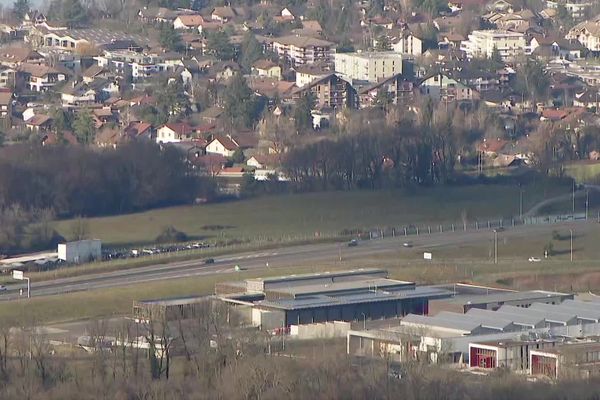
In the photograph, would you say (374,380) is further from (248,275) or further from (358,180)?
(358,180)

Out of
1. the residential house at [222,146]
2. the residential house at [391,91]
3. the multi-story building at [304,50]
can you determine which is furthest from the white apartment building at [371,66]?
the residential house at [222,146]

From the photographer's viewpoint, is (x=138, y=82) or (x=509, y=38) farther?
(x=509, y=38)

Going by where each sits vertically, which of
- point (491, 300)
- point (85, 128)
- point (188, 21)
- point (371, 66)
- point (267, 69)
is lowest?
point (491, 300)

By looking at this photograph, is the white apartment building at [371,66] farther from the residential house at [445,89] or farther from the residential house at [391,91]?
the residential house at [445,89]

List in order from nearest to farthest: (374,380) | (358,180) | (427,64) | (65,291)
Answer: (374,380) < (65,291) < (358,180) < (427,64)

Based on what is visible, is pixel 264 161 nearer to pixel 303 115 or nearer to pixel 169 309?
pixel 303 115

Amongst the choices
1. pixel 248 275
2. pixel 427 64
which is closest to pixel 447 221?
pixel 248 275

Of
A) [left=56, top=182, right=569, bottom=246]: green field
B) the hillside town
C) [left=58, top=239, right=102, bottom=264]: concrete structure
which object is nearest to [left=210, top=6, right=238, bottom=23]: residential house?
the hillside town

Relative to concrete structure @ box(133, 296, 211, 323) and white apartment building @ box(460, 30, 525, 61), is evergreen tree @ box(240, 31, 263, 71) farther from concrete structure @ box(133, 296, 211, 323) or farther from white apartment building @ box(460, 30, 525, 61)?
concrete structure @ box(133, 296, 211, 323)

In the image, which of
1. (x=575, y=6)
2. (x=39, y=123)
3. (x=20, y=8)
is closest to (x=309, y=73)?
(x=39, y=123)
